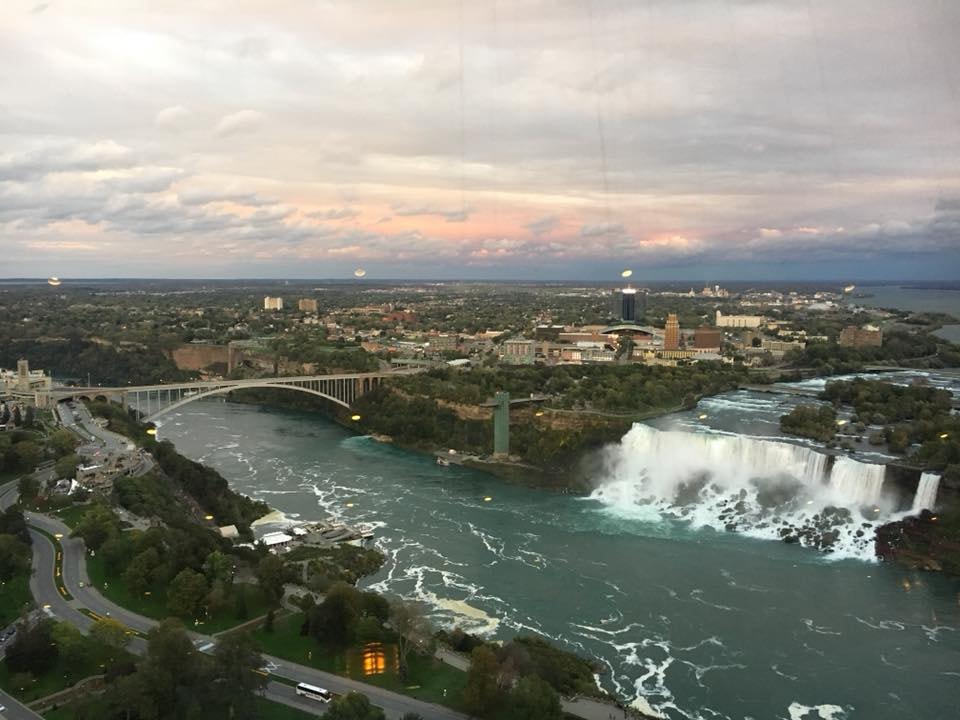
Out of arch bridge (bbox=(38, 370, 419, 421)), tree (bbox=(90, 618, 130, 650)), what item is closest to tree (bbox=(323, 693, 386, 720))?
tree (bbox=(90, 618, 130, 650))

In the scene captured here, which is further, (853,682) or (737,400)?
(737,400)

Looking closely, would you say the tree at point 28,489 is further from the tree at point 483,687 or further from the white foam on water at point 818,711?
the white foam on water at point 818,711

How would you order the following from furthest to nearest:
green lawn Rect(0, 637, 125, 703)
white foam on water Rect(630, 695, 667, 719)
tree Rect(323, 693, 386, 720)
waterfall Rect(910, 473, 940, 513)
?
1. waterfall Rect(910, 473, 940, 513)
2. white foam on water Rect(630, 695, 667, 719)
3. green lawn Rect(0, 637, 125, 703)
4. tree Rect(323, 693, 386, 720)

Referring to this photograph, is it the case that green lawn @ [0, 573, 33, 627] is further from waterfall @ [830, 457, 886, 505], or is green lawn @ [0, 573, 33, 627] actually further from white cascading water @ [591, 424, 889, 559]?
waterfall @ [830, 457, 886, 505]

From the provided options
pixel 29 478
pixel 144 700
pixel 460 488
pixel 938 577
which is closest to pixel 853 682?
pixel 938 577

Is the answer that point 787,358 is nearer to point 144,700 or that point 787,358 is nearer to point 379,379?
point 379,379

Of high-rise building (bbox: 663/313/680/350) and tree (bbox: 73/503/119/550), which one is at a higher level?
high-rise building (bbox: 663/313/680/350)
